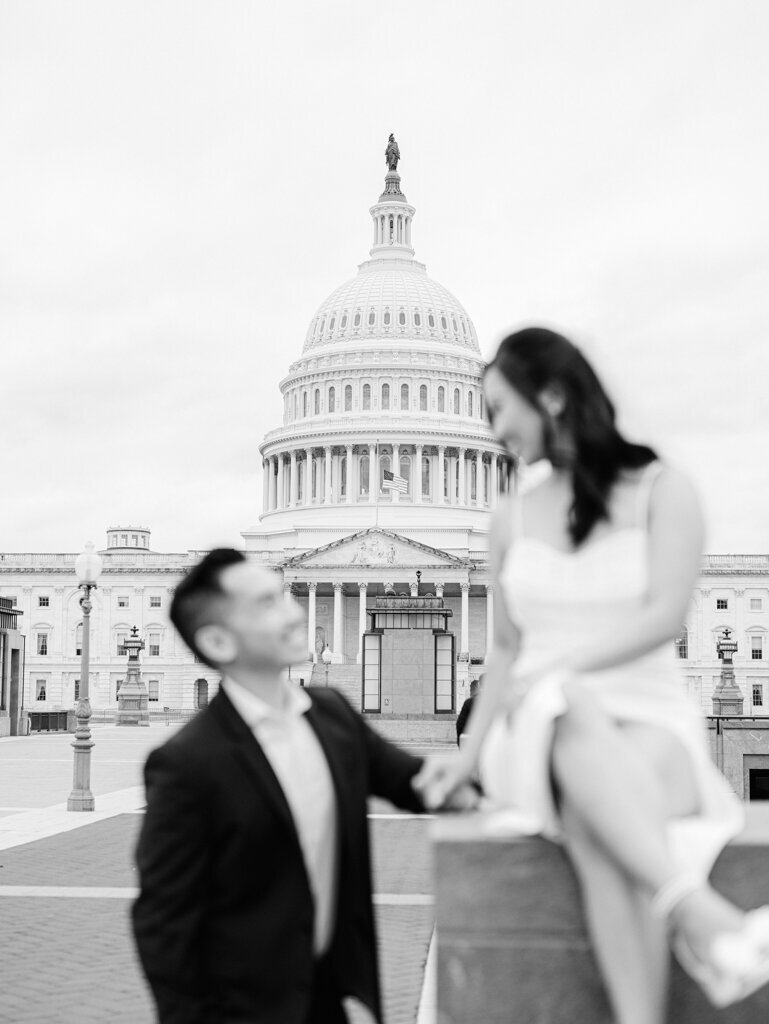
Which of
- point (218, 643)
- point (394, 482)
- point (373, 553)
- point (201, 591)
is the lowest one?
point (218, 643)

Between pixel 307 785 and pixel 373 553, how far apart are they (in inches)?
4106

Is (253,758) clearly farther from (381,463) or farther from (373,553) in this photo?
(381,463)

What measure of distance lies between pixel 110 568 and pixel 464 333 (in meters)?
38.6

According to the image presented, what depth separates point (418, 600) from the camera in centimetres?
4812

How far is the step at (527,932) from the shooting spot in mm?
3480

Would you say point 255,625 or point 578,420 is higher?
point 578,420

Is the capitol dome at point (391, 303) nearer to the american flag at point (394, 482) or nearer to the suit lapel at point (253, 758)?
the american flag at point (394, 482)

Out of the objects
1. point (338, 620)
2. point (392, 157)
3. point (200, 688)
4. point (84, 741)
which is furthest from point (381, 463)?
point (84, 741)

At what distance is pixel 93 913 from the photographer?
36.9 ft

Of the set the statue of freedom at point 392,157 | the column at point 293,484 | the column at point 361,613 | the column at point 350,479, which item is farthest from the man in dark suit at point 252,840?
the statue of freedom at point 392,157

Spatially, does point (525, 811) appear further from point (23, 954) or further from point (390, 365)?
point (390, 365)

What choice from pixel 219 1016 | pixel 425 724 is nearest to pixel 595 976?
pixel 219 1016

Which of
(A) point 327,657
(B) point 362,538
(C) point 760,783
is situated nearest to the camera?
(C) point 760,783

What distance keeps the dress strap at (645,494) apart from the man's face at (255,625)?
35.8 inches
